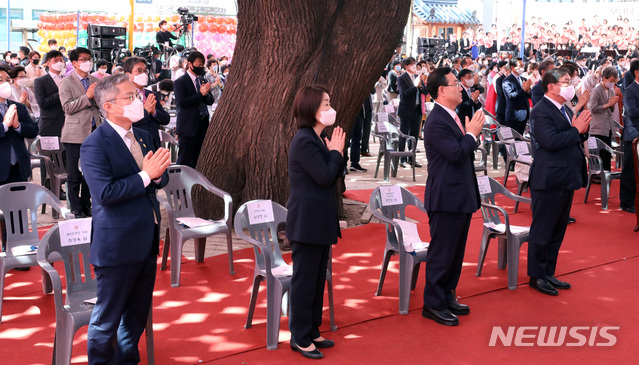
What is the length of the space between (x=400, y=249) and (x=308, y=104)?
5.36 ft

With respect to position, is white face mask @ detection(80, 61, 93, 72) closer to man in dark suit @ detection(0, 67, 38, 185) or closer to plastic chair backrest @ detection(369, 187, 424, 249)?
man in dark suit @ detection(0, 67, 38, 185)

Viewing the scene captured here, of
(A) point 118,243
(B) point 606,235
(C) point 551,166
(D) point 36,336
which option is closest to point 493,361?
(C) point 551,166

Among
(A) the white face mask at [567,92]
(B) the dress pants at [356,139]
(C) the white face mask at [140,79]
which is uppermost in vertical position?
(C) the white face mask at [140,79]

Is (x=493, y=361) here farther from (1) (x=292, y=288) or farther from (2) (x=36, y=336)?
(2) (x=36, y=336)

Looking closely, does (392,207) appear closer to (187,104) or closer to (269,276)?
(269,276)

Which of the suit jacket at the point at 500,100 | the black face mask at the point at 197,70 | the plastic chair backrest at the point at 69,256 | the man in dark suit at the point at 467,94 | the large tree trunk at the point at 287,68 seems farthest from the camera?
the suit jacket at the point at 500,100

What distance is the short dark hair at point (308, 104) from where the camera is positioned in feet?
14.0

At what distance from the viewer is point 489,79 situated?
16.4 metres

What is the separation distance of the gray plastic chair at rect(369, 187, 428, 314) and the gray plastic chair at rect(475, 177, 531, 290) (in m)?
0.76

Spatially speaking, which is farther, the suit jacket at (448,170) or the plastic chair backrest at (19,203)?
the plastic chair backrest at (19,203)

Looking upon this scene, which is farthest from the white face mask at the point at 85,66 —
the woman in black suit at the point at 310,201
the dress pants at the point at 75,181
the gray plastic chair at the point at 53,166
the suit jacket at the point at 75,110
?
the woman in black suit at the point at 310,201

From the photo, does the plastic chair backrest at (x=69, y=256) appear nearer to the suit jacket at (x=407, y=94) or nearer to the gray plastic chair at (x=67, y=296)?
the gray plastic chair at (x=67, y=296)

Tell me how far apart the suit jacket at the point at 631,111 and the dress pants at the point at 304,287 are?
5.77 meters

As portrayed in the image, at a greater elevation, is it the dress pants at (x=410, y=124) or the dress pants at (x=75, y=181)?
the dress pants at (x=410, y=124)
